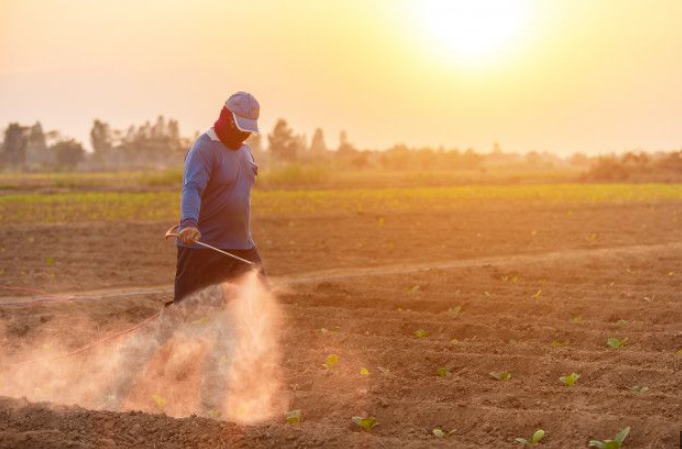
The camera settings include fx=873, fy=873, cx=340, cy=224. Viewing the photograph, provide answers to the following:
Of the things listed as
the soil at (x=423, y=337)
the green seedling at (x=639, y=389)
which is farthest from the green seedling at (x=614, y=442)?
the green seedling at (x=639, y=389)

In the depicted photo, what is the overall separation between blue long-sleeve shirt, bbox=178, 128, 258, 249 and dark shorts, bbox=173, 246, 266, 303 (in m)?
0.08

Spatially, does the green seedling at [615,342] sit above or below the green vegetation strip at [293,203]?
below

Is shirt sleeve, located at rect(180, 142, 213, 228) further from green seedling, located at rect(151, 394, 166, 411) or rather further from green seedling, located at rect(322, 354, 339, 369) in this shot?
green seedling, located at rect(322, 354, 339, 369)

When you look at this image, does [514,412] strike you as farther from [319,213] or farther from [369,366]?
[319,213]

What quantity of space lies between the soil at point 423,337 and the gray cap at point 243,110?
1788mm

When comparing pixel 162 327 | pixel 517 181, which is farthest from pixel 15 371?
pixel 517 181

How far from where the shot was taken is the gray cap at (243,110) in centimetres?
575

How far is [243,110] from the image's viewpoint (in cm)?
577

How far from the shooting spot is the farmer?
5777mm

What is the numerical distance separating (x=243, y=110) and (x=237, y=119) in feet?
0.25

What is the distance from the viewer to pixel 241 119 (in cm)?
576

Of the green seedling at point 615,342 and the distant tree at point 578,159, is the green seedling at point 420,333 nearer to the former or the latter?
the green seedling at point 615,342

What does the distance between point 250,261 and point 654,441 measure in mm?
2931

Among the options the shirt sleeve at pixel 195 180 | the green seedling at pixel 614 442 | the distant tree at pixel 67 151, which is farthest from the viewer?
the distant tree at pixel 67 151
